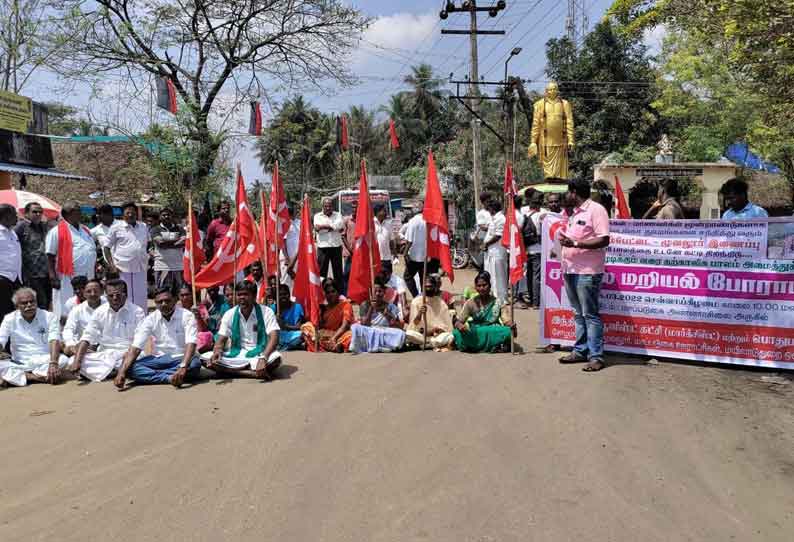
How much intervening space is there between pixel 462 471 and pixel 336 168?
49182mm

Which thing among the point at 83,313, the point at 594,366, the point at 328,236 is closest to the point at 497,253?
the point at 328,236

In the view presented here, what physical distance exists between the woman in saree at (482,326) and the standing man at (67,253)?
4491mm

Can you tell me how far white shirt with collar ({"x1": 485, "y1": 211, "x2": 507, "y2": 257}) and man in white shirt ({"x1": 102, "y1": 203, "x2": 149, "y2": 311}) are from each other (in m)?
4.59

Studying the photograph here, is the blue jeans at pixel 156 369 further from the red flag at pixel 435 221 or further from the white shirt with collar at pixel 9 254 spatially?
the red flag at pixel 435 221

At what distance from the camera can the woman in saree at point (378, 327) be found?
7535 millimetres

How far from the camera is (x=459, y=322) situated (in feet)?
24.1

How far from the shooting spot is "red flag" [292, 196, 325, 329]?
7793mm

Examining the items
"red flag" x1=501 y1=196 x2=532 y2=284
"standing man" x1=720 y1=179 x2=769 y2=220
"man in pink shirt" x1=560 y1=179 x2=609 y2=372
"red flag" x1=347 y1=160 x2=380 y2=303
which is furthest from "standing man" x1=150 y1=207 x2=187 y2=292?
"standing man" x1=720 y1=179 x2=769 y2=220

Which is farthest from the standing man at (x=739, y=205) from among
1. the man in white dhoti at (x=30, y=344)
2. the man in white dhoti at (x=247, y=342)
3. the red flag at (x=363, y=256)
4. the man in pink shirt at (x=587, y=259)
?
the man in white dhoti at (x=30, y=344)

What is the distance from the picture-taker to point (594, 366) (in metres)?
6.18

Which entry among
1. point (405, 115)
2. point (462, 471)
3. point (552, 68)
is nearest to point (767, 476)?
point (462, 471)

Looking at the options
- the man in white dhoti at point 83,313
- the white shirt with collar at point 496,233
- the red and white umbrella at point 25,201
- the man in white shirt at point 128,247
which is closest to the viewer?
the man in white dhoti at point 83,313

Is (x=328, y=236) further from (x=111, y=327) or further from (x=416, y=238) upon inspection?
(x=111, y=327)

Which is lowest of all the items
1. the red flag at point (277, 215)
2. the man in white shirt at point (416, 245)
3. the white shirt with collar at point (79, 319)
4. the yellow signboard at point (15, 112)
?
the white shirt with collar at point (79, 319)
